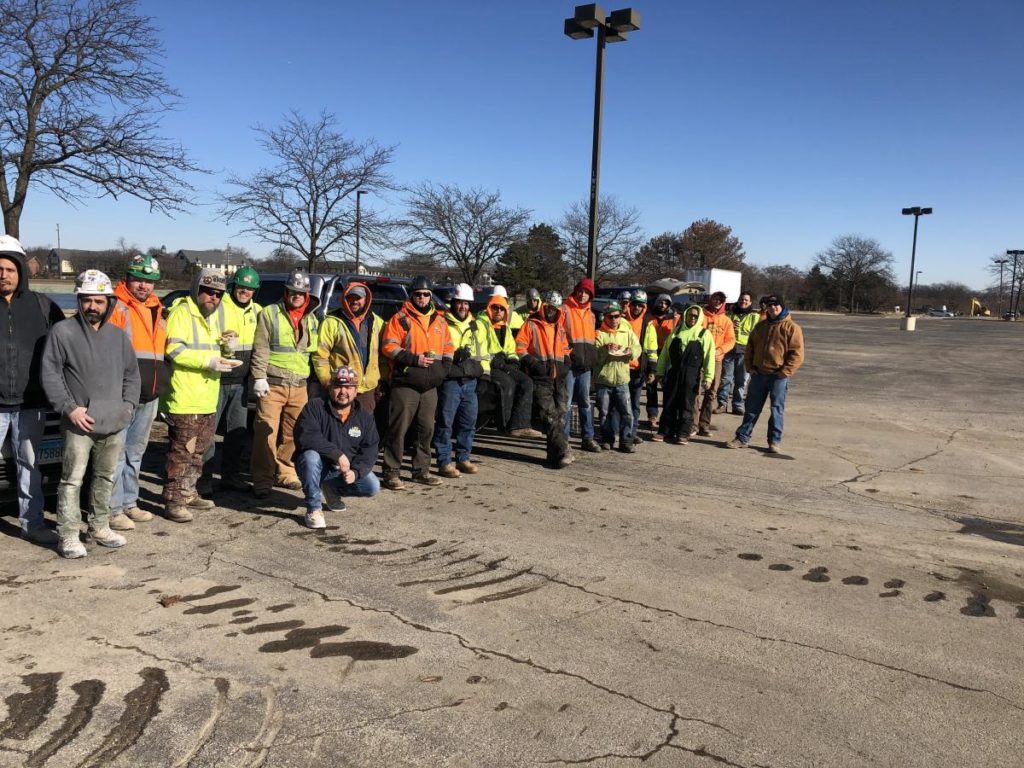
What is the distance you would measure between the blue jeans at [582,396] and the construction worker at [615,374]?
0.61 feet

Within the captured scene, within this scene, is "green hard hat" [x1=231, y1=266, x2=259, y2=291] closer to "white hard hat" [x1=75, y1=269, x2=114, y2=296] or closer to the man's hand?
"white hard hat" [x1=75, y1=269, x2=114, y2=296]

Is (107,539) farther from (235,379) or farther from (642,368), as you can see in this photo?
(642,368)

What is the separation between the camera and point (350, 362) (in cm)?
645

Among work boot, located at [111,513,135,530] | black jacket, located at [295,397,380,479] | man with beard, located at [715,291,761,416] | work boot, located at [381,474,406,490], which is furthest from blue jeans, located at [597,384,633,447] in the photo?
work boot, located at [111,513,135,530]

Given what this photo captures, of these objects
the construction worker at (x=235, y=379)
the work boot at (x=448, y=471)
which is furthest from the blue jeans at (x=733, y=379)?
the construction worker at (x=235, y=379)

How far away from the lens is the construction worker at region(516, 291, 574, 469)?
7.85 metres

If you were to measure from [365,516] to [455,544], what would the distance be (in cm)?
101

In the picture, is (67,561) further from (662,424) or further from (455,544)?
(662,424)

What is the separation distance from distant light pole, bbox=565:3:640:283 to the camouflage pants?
6619 millimetres

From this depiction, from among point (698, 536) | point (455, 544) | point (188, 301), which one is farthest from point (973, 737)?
point (188, 301)

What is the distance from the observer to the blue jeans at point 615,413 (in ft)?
28.7

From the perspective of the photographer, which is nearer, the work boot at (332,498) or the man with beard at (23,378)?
the man with beard at (23,378)

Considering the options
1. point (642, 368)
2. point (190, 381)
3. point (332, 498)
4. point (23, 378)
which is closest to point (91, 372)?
point (23, 378)

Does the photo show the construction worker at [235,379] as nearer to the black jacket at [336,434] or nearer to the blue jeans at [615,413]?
the black jacket at [336,434]
